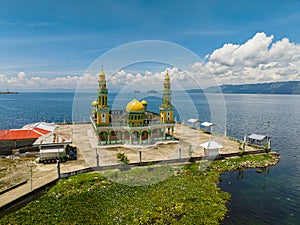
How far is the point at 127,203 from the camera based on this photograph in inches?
672

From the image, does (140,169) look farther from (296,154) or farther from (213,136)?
(296,154)

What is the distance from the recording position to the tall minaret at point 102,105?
106 feet

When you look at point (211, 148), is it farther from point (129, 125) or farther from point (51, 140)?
point (51, 140)

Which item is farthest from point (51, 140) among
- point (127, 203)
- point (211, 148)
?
point (211, 148)

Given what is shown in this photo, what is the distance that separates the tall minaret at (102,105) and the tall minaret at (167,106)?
9172 mm

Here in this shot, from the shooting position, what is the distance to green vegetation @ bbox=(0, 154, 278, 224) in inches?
591

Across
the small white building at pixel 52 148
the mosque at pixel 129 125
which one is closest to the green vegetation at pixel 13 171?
A: the small white building at pixel 52 148

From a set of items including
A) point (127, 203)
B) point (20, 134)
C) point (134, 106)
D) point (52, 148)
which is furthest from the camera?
point (134, 106)

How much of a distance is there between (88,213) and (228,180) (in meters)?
15.1

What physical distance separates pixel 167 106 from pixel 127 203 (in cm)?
2023

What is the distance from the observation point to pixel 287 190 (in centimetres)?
2072

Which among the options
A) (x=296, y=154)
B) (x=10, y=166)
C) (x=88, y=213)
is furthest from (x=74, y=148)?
(x=296, y=154)

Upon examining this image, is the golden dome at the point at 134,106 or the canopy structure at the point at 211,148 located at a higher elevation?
the golden dome at the point at 134,106

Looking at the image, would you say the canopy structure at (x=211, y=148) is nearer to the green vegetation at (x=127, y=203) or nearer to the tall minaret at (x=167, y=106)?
the green vegetation at (x=127, y=203)
